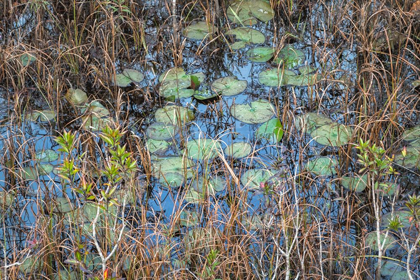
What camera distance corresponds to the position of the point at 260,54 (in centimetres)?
380

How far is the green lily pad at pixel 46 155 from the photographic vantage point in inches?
118

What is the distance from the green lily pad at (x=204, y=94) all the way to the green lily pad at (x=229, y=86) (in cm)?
3

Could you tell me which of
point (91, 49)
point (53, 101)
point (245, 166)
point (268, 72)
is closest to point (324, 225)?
point (245, 166)

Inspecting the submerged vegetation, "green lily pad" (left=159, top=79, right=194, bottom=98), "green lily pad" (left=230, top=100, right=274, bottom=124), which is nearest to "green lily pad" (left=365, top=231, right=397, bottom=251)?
the submerged vegetation

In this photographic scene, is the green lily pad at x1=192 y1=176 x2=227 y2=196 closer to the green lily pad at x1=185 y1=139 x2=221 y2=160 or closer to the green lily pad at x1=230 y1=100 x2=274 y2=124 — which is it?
the green lily pad at x1=185 y1=139 x2=221 y2=160

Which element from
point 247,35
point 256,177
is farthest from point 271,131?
point 247,35

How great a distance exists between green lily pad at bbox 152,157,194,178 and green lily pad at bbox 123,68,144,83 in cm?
79

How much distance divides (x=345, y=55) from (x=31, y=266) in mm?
2321

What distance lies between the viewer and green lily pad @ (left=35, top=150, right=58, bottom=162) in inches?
118

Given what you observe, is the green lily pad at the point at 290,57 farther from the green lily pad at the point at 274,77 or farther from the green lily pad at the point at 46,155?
the green lily pad at the point at 46,155

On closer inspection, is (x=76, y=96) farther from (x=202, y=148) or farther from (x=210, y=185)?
(x=210, y=185)

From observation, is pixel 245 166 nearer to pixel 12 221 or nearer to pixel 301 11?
pixel 12 221

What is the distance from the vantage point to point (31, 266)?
2.38m

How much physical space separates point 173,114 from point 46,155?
725mm
